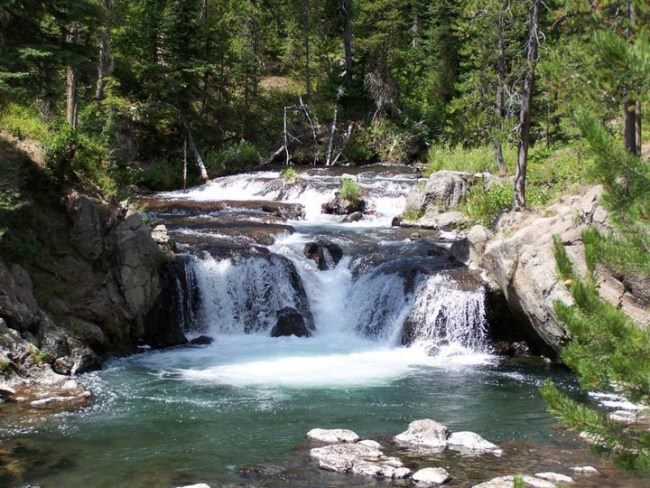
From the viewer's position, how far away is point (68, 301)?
13.8 meters

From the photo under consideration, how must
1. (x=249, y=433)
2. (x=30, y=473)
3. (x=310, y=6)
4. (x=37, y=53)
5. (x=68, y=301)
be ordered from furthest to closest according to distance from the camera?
1. (x=310, y=6)
2. (x=68, y=301)
3. (x=37, y=53)
4. (x=249, y=433)
5. (x=30, y=473)

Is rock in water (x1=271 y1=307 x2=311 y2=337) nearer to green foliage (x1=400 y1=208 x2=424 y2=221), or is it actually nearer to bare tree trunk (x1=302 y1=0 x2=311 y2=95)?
green foliage (x1=400 y1=208 x2=424 y2=221)

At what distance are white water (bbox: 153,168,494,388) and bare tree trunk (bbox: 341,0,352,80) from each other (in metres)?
21.5

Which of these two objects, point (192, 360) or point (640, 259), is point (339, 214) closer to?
point (192, 360)

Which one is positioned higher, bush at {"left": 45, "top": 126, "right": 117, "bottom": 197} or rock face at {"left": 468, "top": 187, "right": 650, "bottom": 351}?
bush at {"left": 45, "top": 126, "right": 117, "bottom": 197}

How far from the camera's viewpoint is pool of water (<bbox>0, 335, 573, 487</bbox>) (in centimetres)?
873

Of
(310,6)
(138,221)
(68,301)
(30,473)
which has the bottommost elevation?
(30,473)

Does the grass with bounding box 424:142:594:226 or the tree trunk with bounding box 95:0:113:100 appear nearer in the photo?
the grass with bounding box 424:142:594:226

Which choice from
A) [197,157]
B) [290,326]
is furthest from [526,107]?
[197,157]

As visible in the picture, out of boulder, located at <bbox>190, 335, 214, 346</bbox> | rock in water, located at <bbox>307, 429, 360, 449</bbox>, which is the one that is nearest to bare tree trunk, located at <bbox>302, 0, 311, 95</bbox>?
boulder, located at <bbox>190, 335, 214, 346</bbox>

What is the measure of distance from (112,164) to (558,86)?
10.0 metres

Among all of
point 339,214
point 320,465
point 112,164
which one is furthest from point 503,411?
point 339,214

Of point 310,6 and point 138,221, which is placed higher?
point 310,6

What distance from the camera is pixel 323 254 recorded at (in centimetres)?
1800
